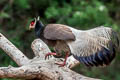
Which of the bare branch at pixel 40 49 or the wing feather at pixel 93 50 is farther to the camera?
the bare branch at pixel 40 49

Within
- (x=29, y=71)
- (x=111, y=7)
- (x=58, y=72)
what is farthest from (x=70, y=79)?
(x=111, y=7)

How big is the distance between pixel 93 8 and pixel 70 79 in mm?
3252

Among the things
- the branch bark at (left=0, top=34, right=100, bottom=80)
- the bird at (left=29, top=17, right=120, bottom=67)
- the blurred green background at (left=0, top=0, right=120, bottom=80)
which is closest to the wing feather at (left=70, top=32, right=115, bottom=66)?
the bird at (left=29, top=17, right=120, bottom=67)

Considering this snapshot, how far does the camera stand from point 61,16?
288 inches

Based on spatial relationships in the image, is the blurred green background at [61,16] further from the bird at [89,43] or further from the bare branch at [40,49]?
the bird at [89,43]

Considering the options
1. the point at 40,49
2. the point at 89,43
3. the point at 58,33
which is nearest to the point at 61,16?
the point at 40,49

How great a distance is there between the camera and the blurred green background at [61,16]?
700cm

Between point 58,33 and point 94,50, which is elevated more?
point 58,33

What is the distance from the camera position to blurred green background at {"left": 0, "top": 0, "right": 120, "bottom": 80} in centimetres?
700

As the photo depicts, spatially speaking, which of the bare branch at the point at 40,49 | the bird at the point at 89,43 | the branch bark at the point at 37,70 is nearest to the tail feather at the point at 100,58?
the bird at the point at 89,43

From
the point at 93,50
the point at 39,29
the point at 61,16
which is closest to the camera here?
the point at 93,50

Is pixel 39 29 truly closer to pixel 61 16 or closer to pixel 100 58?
pixel 100 58

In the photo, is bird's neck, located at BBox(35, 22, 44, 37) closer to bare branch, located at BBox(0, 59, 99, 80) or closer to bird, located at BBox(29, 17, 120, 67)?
bird, located at BBox(29, 17, 120, 67)

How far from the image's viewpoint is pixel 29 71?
3.93 m
